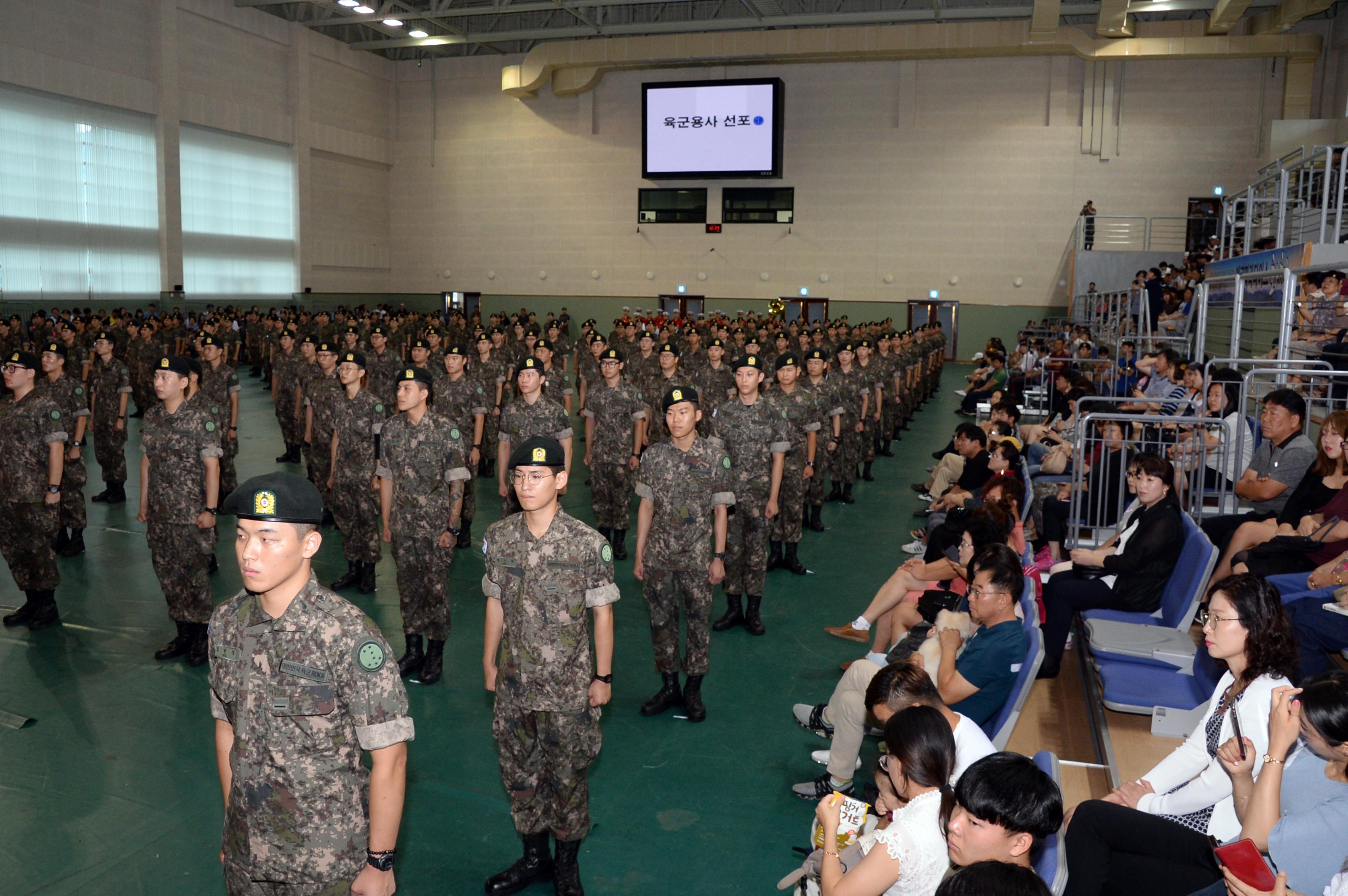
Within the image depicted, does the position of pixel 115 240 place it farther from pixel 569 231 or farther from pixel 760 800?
pixel 760 800

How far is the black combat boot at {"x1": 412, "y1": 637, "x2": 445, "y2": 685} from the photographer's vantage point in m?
5.73

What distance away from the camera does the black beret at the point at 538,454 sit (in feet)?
11.5

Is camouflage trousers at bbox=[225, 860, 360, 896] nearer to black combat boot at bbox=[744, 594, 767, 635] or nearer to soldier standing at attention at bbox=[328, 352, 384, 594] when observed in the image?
black combat boot at bbox=[744, 594, 767, 635]

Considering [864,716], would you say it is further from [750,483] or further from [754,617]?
[750,483]

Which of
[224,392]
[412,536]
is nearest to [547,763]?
[412,536]

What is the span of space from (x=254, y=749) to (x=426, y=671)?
336 cm

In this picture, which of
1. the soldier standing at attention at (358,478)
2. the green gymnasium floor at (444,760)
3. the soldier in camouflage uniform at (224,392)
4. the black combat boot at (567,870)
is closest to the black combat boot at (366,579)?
the soldier standing at attention at (358,478)

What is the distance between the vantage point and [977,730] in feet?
10.7

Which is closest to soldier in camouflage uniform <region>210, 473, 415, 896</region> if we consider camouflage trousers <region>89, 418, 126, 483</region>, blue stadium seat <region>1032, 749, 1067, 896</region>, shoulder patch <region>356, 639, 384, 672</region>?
shoulder patch <region>356, 639, 384, 672</region>

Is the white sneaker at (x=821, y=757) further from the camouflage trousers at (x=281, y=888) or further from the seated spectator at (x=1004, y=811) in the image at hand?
the camouflage trousers at (x=281, y=888)

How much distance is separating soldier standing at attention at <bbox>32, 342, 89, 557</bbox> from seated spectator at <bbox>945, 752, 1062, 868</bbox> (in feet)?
25.7

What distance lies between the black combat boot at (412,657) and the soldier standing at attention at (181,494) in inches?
49.6

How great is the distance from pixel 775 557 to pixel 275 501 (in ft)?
20.9

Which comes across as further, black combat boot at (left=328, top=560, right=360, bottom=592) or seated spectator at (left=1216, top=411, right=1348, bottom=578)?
black combat boot at (left=328, top=560, right=360, bottom=592)
